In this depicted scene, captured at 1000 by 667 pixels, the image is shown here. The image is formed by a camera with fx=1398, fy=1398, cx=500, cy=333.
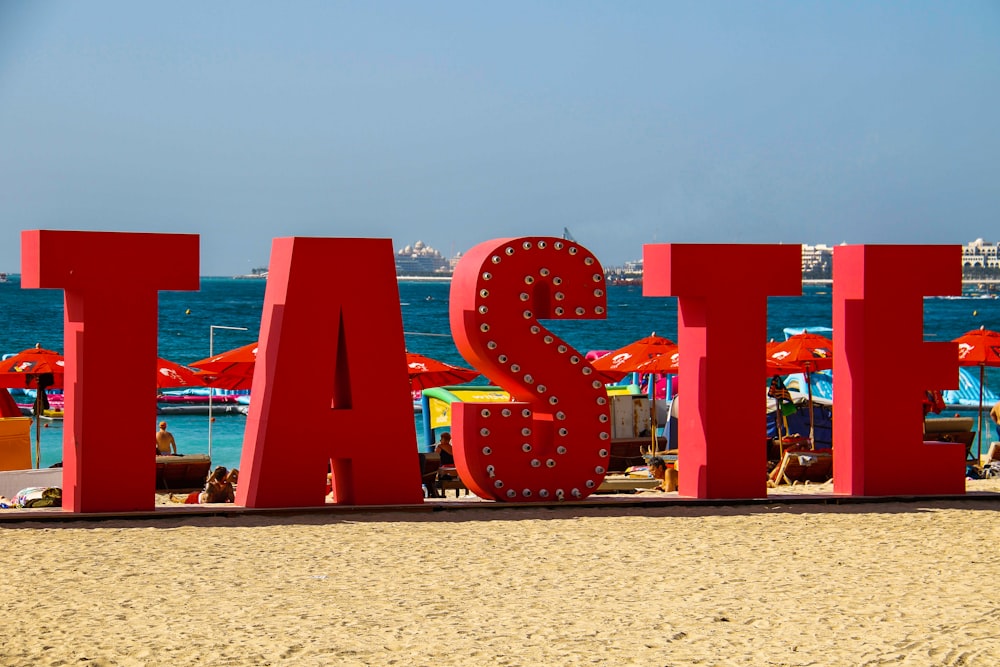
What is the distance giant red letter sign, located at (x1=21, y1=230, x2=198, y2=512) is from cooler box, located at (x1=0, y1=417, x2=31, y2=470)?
19.9ft

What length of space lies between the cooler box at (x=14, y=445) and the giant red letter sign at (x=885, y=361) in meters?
10.9

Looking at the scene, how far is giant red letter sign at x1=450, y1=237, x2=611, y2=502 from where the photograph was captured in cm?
1398

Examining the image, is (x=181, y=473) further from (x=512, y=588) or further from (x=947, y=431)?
(x=947, y=431)

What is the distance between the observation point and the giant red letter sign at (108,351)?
1307 centimetres

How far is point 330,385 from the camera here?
13.8 m

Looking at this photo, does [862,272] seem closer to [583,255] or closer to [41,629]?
[583,255]

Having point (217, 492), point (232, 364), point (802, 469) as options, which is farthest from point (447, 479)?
point (802, 469)

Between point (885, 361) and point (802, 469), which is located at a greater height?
point (885, 361)

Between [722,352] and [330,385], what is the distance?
410 cm

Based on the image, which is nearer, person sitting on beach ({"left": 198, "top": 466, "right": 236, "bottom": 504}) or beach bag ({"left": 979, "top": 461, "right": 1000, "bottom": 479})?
person sitting on beach ({"left": 198, "top": 466, "right": 236, "bottom": 504})

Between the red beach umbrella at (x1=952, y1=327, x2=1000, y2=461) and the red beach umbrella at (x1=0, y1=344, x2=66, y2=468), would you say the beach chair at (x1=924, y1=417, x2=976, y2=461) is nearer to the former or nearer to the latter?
the red beach umbrella at (x1=952, y1=327, x2=1000, y2=461)

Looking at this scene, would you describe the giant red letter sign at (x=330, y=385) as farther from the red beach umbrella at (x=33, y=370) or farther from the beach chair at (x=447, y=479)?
the red beach umbrella at (x=33, y=370)

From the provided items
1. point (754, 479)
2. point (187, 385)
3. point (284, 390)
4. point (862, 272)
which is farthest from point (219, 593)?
point (187, 385)

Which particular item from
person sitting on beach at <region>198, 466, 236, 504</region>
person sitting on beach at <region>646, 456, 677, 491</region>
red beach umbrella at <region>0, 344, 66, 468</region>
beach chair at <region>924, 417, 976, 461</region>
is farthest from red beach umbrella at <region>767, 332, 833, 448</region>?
red beach umbrella at <region>0, 344, 66, 468</region>
